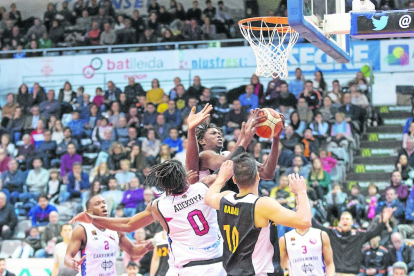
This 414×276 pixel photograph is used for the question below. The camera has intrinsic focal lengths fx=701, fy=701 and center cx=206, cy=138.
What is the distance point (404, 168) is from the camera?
13023 millimetres

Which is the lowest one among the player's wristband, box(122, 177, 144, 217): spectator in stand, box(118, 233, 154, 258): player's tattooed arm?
box(122, 177, 144, 217): spectator in stand

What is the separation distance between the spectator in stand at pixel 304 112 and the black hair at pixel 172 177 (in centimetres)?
922

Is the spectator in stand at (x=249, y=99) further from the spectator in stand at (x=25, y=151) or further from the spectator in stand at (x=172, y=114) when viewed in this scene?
the spectator in stand at (x=25, y=151)

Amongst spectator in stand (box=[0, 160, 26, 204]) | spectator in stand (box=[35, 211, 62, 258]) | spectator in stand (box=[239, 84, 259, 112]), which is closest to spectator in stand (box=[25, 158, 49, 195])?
spectator in stand (box=[0, 160, 26, 204])

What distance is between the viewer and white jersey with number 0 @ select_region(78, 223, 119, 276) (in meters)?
7.85

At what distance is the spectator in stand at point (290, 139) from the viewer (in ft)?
46.9

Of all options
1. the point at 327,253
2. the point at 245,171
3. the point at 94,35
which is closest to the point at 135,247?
the point at 327,253

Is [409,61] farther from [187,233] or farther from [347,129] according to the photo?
[187,233]

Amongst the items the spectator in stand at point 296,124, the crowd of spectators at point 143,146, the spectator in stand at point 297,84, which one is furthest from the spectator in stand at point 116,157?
the spectator in stand at point 297,84

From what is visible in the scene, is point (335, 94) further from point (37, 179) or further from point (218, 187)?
point (218, 187)

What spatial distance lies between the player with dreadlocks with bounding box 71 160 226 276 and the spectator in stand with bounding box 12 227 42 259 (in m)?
7.64

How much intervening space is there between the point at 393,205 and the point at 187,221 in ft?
22.5

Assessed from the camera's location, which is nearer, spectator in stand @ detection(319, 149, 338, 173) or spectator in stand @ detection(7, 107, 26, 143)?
spectator in stand @ detection(319, 149, 338, 173)

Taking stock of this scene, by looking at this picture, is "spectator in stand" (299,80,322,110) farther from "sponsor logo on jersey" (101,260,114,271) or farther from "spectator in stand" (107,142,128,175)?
"sponsor logo on jersey" (101,260,114,271)
